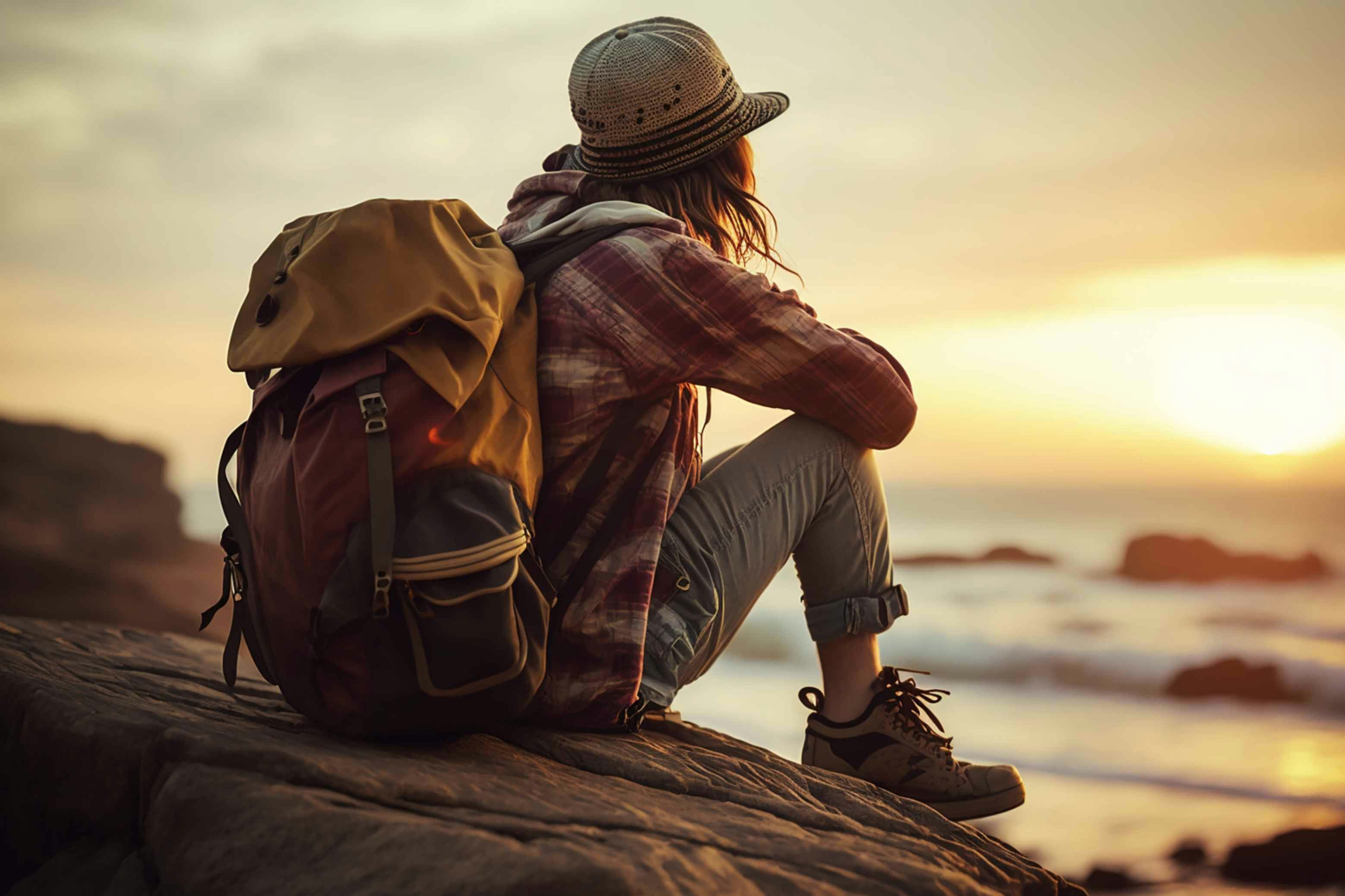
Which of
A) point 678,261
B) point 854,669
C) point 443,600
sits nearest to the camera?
point 443,600

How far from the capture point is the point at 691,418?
233 cm

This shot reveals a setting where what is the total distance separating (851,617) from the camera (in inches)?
97.5

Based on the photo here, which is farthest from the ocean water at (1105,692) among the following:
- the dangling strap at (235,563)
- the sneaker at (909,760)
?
the dangling strap at (235,563)

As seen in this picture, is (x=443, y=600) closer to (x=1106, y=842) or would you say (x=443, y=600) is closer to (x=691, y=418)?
(x=691, y=418)

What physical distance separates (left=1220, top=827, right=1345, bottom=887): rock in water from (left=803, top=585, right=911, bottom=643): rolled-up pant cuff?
8.73ft

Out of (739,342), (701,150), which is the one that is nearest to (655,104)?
(701,150)

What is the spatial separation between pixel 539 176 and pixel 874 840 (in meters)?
1.43

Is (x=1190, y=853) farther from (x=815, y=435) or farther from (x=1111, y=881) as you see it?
(x=815, y=435)

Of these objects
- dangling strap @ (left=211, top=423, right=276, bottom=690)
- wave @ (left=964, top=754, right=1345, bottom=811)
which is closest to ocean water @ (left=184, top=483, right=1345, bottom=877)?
wave @ (left=964, top=754, right=1345, bottom=811)

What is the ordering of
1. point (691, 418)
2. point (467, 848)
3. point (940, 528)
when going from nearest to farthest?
point (467, 848) < point (691, 418) < point (940, 528)

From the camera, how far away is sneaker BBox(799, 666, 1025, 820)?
247cm

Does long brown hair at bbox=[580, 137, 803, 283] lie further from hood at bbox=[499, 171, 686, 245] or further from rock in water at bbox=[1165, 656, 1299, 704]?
rock in water at bbox=[1165, 656, 1299, 704]

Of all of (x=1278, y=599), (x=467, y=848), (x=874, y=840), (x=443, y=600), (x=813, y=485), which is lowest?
(x=467, y=848)

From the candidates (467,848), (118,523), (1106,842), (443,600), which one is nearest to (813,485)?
(443,600)
